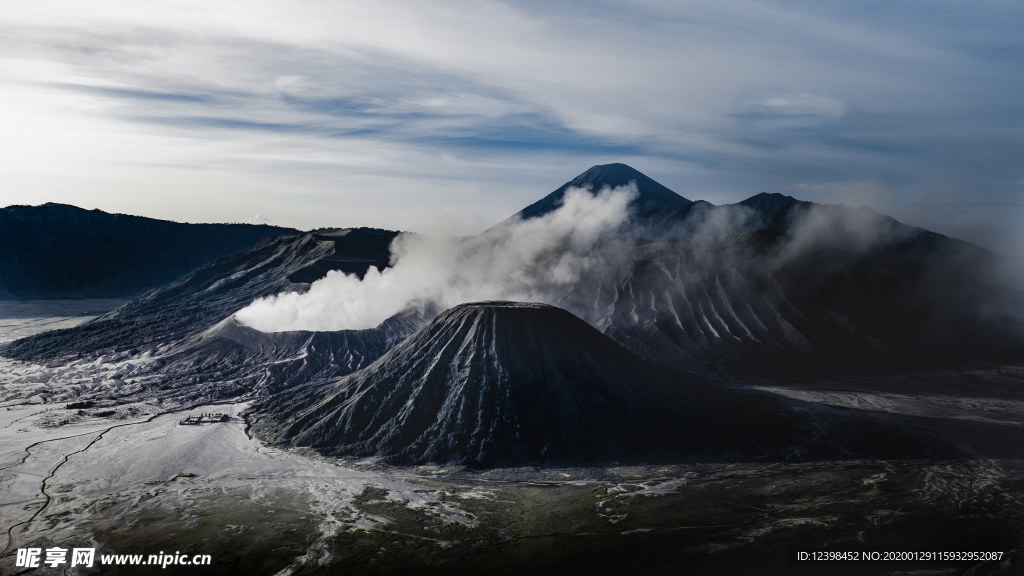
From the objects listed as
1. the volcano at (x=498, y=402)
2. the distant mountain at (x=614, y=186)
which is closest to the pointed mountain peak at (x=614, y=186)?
the distant mountain at (x=614, y=186)

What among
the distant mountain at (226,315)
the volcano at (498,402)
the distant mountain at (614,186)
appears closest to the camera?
the volcano at (498,402)

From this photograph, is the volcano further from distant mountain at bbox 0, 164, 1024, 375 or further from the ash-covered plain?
distant mountain at bbox 0, 164, 1024, 375

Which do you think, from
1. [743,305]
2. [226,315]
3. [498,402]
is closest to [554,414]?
[498,402]

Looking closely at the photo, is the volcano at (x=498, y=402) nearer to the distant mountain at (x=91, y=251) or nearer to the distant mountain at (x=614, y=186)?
the distant mountain at (x=614, y=186)

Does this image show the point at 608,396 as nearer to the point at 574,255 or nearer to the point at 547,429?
the point at 547,429

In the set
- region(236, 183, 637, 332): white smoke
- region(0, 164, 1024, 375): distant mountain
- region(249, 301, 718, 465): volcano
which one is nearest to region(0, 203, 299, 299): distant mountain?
region(0, 164, 1024, 375): distant mountain

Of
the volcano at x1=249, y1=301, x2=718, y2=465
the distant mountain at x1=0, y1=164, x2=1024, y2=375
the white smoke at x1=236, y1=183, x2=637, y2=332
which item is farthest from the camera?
the white smoke at x1=236, y1=183, x2=637, y2=332
